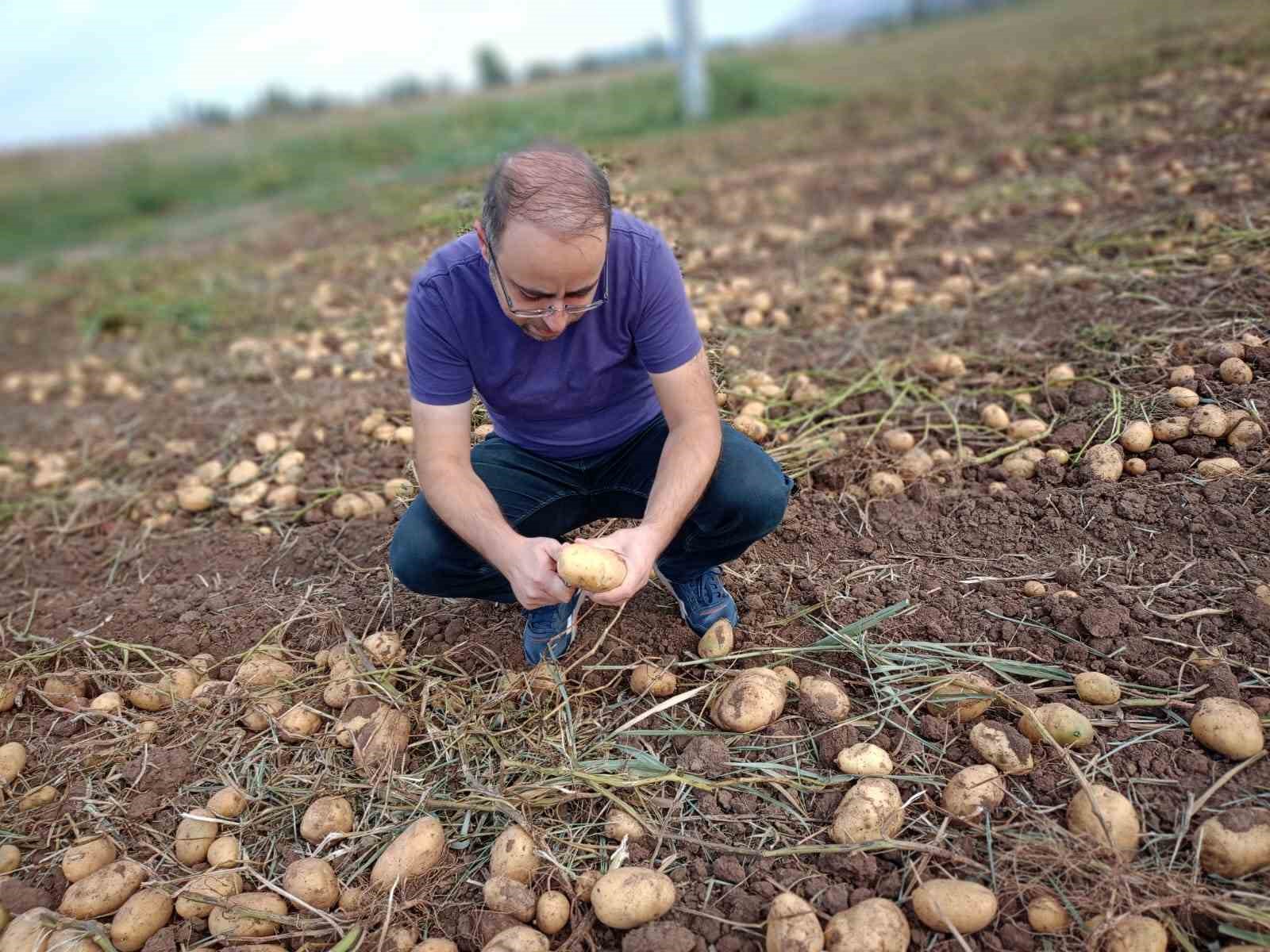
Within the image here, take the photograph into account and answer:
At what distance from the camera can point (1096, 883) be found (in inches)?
58.3

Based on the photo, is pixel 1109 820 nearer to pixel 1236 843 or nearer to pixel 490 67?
pixel 1236 843

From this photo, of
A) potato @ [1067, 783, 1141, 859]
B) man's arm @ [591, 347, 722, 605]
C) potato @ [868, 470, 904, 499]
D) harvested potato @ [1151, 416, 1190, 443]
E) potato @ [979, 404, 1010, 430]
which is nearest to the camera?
potato @ [1067, 783, 1141, 859]

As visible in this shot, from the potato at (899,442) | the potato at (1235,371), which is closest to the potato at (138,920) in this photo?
the potato at (899,442)

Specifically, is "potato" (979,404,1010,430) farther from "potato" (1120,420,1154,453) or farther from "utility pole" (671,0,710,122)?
"utility pole" (671,0,710,122)

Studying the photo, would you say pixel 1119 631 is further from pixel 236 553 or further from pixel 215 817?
pixel 236 553

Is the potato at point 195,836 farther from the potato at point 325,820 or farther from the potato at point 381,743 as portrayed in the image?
the potato at point 381,743

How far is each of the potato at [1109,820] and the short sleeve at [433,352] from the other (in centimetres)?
152

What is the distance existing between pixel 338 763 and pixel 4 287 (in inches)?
327

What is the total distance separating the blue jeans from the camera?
2047 millimetres

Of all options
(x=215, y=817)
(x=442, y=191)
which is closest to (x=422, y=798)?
(x=215, y=817)

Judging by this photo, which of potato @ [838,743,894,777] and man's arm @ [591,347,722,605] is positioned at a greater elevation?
man's arm @ [591,347,722,605]

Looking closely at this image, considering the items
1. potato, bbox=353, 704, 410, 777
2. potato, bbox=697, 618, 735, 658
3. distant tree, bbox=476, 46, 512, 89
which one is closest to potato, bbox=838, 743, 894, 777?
potato, bbox=697, 618, 735, 658

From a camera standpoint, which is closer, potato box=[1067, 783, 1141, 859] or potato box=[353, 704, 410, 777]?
potato box=[1067, 783, 1141, 859]

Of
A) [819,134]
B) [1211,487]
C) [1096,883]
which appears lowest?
[1096,883]
